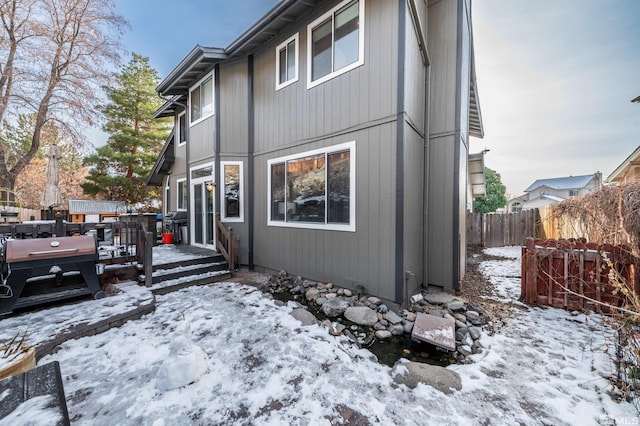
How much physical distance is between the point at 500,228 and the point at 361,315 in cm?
974

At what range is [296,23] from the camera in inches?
208

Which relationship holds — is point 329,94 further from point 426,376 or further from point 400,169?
point 426,376

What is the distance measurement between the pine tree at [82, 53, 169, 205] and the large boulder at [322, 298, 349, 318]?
15614 mm

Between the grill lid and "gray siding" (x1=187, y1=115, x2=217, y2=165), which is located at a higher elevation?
"gray siding" (x1=187, y1=115, x2=217, y2=165)

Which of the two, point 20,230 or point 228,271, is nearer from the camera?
point 20,230

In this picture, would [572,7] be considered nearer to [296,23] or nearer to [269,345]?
[296,23]

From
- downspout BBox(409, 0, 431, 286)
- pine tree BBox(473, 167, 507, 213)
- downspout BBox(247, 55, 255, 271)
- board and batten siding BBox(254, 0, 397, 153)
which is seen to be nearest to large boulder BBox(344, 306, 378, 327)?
downspout BBox(409, 0, 431, 286)

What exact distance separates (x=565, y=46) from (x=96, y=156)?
2152 centimetres

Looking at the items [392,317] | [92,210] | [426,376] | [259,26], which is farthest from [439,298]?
[92,210]

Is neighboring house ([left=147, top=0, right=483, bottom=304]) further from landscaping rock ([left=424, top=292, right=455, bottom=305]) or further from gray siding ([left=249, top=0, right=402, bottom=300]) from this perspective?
landscaping rock ([left=424, top=292, right=455, bottom=305])

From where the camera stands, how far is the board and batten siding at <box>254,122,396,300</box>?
3.94m

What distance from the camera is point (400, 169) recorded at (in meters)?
3.80

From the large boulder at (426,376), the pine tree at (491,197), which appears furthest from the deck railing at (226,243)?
the pine tree at (491,197)

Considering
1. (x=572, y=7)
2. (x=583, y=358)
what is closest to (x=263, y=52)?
(x=583, y=358)
